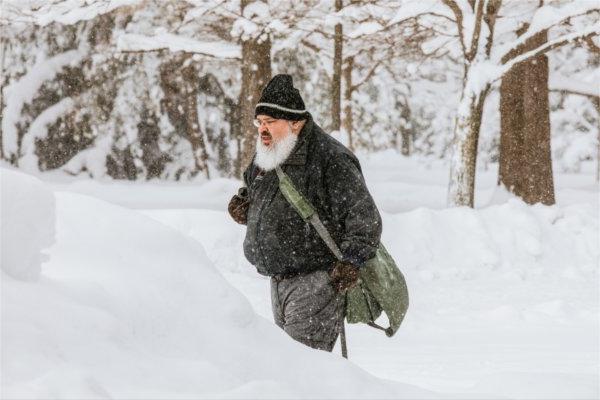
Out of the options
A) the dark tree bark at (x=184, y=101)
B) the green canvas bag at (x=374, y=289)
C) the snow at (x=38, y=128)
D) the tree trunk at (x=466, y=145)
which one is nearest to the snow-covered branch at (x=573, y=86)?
the tree trunk at (x=466, y=145)

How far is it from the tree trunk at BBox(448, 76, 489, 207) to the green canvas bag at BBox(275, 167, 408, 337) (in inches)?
283

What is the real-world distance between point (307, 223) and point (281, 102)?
63 cm

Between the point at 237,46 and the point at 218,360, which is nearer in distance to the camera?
the point at 218,360

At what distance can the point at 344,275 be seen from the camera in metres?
4.22

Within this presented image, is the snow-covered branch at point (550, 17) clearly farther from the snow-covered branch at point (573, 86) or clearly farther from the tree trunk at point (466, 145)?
the snow-covered branch at point (573, 86)

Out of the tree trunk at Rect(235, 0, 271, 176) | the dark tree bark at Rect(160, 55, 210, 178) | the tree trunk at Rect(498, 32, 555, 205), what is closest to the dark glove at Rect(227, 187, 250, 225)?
the tree trunk at Rect(235, 0, 271, 176)

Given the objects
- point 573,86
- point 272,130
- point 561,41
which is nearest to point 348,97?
point 573,86

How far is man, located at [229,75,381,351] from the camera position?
4223 mm

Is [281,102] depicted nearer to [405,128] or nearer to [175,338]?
[175,338]

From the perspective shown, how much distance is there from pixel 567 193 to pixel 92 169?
10852mm

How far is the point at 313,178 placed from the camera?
14.1 feet

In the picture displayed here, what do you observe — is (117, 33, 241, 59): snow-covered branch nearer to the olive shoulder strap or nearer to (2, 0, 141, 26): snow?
(2, 0, 141, 26): snow

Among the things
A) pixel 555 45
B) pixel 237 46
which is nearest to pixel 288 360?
pixel 555 45

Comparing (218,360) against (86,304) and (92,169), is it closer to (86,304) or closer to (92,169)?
(86,304)
